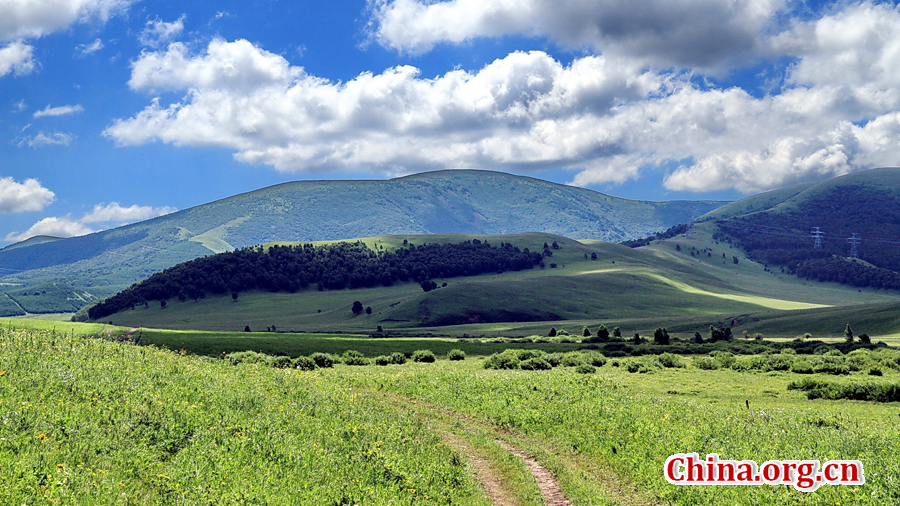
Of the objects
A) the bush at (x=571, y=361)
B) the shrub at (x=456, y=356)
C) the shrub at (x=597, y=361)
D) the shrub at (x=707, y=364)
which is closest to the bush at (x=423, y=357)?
the shrub at (x=456, y=356)

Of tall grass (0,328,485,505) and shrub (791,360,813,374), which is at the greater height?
tall grass (0,328,485,505)

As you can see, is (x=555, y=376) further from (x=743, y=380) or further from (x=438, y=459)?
(x=438, y=459)

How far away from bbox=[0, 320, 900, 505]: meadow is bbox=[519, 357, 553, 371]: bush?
16242mm

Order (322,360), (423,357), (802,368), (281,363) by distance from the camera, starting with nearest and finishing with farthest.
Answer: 1. (281,363)
2. (802,368)
3. (322,360)
4. (423,357)

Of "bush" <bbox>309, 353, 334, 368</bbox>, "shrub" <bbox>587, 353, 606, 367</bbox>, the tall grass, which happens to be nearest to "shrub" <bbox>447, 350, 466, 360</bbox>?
"shrub" <bbox>587, 353, 606, 367</bbox>

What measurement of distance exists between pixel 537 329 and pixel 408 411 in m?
135

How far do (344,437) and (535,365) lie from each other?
33.8m

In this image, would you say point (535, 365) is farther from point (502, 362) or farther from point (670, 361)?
point (670, 361)

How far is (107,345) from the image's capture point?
29484mm

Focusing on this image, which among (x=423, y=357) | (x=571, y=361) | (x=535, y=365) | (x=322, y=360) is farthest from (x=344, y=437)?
(x=423, y=357)

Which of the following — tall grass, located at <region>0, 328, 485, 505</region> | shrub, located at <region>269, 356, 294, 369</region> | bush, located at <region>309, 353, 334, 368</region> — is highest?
tall grass, located at <region>0, 328, 485, 505</region>

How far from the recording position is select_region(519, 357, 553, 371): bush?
5062 cm

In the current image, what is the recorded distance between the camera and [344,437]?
773 inches

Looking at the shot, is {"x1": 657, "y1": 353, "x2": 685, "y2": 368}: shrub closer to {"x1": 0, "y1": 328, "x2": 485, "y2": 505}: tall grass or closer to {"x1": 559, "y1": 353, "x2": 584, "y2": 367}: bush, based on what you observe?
{"x1": 559, "y1": 353, "x2": 584, "y2": 367}: bush
